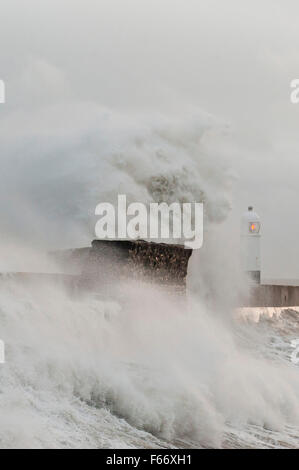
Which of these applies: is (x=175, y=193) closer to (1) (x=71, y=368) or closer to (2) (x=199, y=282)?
(2) (x=199, y=282)

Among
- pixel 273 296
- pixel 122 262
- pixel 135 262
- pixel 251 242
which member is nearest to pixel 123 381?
pixel 122 262

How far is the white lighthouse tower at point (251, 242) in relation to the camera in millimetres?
16156

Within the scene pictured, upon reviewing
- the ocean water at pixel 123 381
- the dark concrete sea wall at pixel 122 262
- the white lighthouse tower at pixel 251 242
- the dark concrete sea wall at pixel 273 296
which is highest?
the white lighthouse tower at pixel 251 242

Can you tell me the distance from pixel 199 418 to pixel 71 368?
1.11 meters

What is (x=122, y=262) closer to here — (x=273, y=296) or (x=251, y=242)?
(x=273, y=296)

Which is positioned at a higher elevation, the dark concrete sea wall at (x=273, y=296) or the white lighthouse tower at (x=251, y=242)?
the white lighthouse tower at (x=251, y=242)

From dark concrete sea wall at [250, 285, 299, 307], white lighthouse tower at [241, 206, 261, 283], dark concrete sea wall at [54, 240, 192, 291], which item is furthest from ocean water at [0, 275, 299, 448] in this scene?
white lighthouse tower at [241, 206, 261, 283]

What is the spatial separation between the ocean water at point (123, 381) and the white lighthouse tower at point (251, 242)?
7361 mm

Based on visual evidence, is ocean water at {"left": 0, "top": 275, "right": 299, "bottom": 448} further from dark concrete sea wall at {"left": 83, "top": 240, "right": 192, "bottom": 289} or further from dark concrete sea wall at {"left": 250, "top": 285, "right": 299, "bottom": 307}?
dark concrete sea wall at {"left": 250, "top": 285, "right": 299, "bottom": 307}

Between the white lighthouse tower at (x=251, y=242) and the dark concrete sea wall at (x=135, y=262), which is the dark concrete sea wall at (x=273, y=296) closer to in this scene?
the white lighthouse tower at (x=251, y=242)

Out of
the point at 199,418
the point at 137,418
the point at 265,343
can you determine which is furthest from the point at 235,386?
the point at 265,343

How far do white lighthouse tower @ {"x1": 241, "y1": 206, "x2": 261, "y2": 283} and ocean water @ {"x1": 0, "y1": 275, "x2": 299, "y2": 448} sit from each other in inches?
290

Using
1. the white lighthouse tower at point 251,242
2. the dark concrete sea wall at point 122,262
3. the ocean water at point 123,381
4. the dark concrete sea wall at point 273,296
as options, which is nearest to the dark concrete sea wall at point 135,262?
the dark concrete sea wall at point 122,262

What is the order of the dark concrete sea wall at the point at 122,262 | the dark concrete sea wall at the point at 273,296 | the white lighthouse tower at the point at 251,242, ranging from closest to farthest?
the dark concrete sea wall at the point at 122,262 → the dark concrete sea wall at the point at 273,296 → the white lighthouse tower at the point at 251,242
